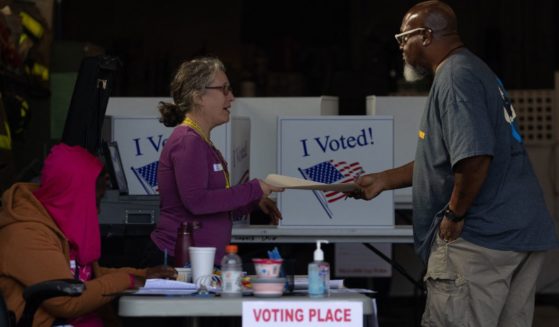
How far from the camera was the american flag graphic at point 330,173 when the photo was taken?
258 inches

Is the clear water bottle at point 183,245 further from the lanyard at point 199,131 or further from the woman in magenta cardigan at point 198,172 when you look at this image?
the lanyard at point 199,131

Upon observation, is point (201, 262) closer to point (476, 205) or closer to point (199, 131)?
point (199, 131)

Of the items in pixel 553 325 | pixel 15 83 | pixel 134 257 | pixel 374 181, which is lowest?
pixel 553 325

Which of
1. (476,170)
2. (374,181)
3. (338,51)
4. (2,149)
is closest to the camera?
(476,170)

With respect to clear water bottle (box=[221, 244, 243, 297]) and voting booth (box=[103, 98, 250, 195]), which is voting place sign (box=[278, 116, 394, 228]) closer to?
voting booth (box=[103, 98, 250, 195])

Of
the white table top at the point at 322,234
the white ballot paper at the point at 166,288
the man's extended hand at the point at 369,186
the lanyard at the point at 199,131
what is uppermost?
the lanyard at the point at 199,131

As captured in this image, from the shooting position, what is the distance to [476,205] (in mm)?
4535

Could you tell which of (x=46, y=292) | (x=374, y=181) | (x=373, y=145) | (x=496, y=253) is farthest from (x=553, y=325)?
(x=46, y=292)

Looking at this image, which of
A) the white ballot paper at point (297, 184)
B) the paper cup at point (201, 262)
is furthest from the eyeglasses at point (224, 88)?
the paper cup at point (201, 262)

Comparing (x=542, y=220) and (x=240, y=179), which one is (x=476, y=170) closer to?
(x=542, y=220)

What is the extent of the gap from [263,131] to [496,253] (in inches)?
111

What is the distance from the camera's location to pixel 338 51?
11.1m

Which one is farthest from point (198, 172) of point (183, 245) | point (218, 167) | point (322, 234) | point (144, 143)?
point (144, 143)

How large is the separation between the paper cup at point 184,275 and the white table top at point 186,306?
1.66 ft
